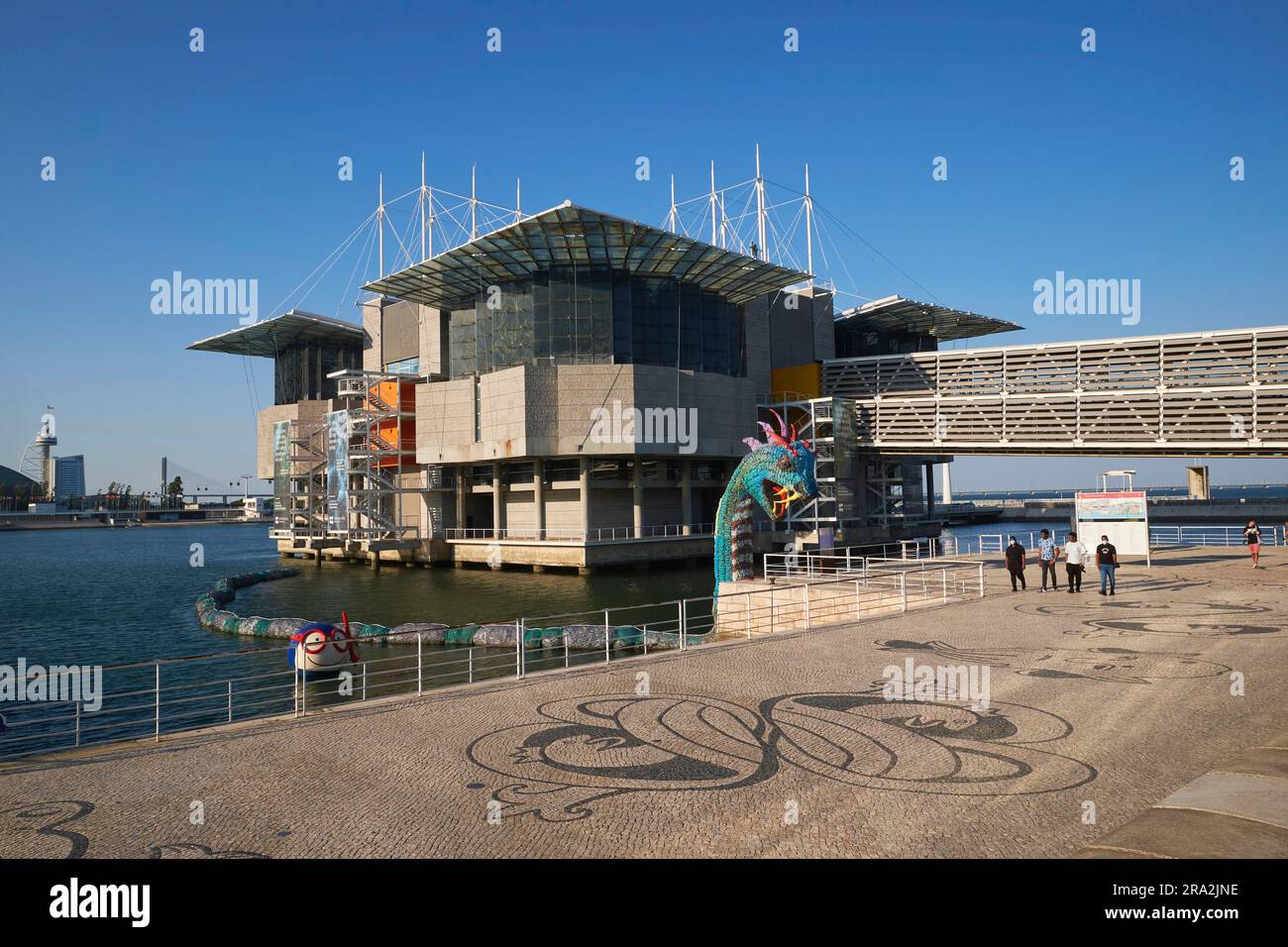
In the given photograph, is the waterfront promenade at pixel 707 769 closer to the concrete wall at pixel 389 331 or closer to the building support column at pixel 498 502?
the building support column at pixel 498 502

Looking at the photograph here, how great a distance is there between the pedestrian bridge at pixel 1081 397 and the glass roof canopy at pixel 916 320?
40.2 feet

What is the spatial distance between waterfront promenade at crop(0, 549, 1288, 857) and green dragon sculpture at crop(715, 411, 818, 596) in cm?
1573

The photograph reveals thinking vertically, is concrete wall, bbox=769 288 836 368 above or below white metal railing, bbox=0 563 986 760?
above

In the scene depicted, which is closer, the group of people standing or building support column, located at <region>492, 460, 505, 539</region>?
the group of people standing

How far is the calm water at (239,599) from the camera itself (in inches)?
1309

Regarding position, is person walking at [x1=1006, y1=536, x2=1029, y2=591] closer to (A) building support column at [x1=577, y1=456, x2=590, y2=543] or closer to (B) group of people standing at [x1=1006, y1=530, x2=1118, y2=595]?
(B) group of people standing at [x1=1006, y1=530, x2=1118, y2=595]

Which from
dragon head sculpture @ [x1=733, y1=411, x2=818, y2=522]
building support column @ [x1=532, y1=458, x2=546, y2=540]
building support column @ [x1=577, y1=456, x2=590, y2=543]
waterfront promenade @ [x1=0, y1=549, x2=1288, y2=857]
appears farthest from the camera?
building support column @ [x1=532, y1=458, x2=546, y2=540]

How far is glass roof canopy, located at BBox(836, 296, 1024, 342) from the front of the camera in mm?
79562

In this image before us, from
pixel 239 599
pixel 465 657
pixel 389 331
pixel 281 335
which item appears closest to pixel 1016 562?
pixel 465 657

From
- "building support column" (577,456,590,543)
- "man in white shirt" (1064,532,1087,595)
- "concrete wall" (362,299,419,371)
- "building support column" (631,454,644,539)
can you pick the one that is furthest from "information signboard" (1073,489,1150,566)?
"concrete wall" (362,299,419,371)

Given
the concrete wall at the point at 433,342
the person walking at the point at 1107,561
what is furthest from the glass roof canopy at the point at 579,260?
the person walking at the point at 1107,561
